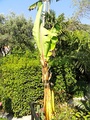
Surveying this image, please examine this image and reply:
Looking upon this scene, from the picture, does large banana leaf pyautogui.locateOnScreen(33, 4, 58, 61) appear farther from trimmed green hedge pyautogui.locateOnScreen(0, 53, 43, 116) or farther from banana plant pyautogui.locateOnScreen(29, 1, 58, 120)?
trimmed green hedge pyautogui.locateOnScreen(0, 53, 43, 116)

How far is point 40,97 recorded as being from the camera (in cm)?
1021

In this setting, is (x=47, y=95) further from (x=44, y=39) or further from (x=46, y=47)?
(x=44, y=39)

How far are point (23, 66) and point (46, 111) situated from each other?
2.87 meters

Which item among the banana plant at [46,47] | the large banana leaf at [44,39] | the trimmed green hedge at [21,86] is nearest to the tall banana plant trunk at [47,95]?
the banana plant at [46,47]

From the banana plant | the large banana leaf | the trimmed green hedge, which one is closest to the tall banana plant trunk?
the banana plant

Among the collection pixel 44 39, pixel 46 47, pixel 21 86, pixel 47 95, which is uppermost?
pixel 44 39

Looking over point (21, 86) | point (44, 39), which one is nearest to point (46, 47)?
point (44, 39)


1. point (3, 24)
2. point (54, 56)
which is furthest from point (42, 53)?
point (3, 24)

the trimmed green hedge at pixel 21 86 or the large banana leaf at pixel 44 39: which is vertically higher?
the large banana leaf at pixel 44 39

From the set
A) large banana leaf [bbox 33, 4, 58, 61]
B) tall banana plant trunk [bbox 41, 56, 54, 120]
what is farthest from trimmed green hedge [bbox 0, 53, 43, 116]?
large banana leaf [bbox 33, 4, 58, 61]

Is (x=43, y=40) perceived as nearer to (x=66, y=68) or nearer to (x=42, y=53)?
(x=42, y=53)

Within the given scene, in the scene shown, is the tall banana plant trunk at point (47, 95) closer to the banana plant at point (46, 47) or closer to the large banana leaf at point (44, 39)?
the banana plant at point (46, 47)

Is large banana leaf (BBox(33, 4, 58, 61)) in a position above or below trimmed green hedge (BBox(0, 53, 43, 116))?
above

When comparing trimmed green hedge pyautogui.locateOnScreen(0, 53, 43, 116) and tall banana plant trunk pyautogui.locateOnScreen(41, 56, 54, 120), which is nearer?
tall banana plant trunk pyautogui.locateOnScreen(41, 56, 54, 120)
